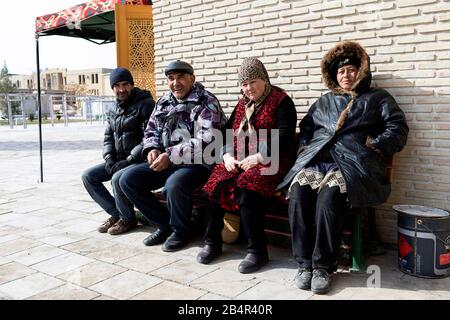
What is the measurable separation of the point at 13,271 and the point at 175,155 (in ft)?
5.43

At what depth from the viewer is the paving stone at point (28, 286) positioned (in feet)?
10.2

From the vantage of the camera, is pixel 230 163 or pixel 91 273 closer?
pixel 91 273

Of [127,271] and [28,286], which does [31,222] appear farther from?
[127,271]

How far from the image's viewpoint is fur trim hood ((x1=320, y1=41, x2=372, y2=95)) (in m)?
3.40

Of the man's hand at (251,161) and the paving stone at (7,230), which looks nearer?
the man's hand at (251,161)

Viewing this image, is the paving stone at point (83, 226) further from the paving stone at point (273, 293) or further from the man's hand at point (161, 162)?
the paving stone at point (273, 293)

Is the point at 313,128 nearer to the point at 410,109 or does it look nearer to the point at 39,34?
the point at 410,109

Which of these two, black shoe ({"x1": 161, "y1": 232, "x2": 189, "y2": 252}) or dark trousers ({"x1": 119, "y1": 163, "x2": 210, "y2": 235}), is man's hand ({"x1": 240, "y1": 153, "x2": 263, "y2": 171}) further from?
black shoe ({"x1": 161, "y1": 232, "x2": 189, "y2": 252})

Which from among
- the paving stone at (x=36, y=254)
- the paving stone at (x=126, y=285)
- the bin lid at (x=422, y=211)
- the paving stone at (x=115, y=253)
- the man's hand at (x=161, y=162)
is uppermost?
the man's hand at (x=161, y=162)

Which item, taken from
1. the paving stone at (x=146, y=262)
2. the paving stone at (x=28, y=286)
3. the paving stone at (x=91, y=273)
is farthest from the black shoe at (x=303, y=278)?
the paving stone at (x=28, y=286)

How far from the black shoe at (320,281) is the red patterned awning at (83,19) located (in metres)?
5.02

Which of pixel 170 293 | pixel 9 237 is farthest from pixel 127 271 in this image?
pixel 9 237

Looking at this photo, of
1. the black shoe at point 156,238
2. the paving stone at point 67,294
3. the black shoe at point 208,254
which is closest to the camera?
the paving stone at point 67,294

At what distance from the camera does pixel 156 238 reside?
416 centimetres
